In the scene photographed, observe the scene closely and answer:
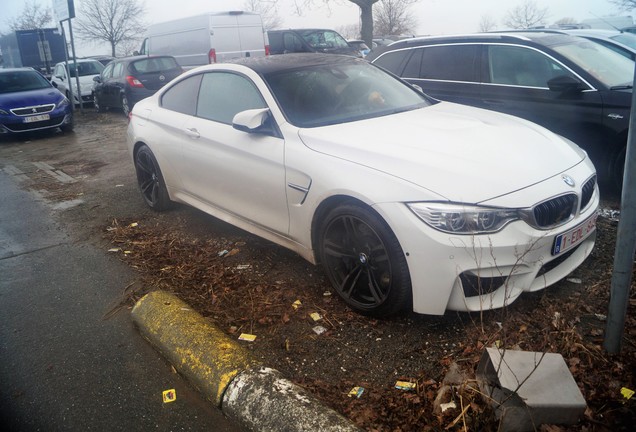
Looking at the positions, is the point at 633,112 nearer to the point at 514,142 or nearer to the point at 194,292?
the point at 514,142

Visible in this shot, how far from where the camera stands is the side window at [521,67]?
530cm

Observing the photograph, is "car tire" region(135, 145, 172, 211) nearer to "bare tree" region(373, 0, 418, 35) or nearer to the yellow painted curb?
the yellow painted curb

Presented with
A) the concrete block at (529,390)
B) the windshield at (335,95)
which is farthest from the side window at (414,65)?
the concrete block at (529,390)

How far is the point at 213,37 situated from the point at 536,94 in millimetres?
10572

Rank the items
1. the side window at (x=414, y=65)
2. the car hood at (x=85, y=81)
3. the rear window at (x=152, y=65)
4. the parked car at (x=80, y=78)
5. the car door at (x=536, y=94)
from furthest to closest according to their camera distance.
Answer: the car hood at (x=85, y=81) → the parked car at (x=80, y=78) → the rear window at (x=152, y=65) → the side window at (x=414, y=65) → the car door at (x=536, y=94)

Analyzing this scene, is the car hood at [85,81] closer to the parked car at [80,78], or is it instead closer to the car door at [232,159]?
the parked car at [80,78]

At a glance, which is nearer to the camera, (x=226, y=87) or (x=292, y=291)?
(x=292, y=291)

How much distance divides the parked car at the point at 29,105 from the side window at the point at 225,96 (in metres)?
8.66

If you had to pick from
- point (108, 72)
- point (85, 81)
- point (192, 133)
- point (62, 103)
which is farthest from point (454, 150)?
point (85, 81)

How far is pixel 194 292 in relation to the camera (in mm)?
3859

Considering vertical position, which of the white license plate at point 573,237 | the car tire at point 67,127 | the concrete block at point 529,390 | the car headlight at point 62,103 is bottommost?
the concrete block at point 529,390

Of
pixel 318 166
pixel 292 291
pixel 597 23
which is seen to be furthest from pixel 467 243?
pixel 597 23

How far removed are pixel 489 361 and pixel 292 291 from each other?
168 centimetres

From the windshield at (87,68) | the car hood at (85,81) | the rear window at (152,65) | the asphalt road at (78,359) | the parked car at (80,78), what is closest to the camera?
the asphalt road at (78,359)
